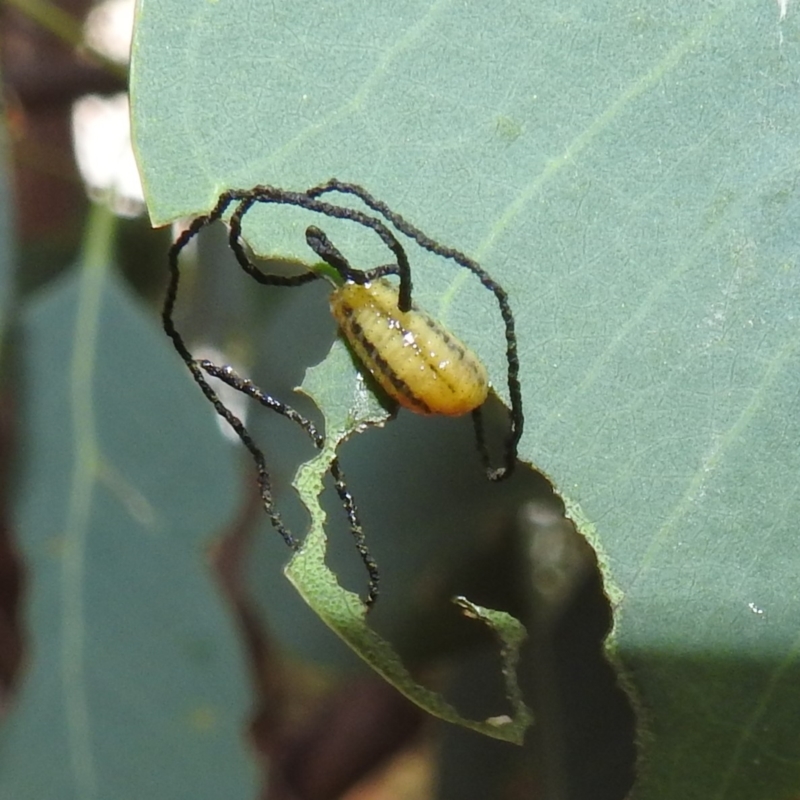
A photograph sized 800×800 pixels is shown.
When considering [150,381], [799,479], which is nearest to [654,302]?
[799,479]

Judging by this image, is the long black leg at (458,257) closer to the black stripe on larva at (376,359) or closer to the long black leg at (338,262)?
the long black leg at (338,262)

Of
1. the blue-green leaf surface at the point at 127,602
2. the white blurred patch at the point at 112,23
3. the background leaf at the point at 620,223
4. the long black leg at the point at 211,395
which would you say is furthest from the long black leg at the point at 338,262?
the white blurred patch at the point at 112,23

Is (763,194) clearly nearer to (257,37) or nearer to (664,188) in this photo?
(664,188)

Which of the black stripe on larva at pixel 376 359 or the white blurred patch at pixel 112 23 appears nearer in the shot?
the black stripe on larva at pixel 376 359

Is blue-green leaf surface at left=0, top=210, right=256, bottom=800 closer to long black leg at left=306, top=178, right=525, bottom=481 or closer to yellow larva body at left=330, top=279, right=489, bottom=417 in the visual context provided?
yellow larva body at left=330, top=279, right=489, bottom=417

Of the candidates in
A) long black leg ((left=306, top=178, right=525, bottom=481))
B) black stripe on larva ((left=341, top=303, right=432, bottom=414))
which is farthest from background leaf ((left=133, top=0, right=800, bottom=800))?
black stripe on larva ((left=341, top=303, right=432, bottom=414))

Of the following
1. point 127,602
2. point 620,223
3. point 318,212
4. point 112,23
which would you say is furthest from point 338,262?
point 112,23
